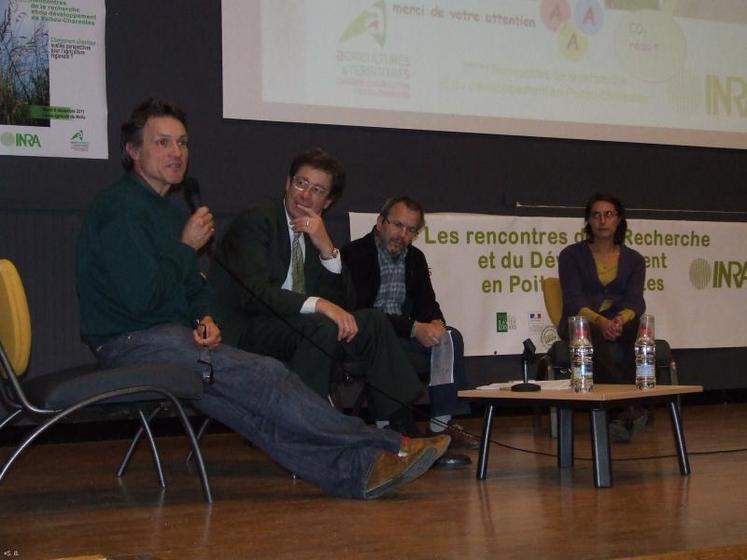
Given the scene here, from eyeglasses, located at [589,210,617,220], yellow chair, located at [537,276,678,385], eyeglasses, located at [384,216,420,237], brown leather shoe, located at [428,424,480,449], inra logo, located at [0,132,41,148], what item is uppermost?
inra logo, located at [0,132,41,148]

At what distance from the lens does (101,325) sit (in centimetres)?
295

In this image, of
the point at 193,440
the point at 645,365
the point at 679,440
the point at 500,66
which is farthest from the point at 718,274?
the point at 193,440

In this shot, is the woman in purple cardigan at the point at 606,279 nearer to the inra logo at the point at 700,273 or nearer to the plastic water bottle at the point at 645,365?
the plastic water bottle at the point at 645,365

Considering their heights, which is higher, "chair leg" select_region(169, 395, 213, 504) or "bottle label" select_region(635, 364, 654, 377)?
"bottle label" select_region(635, 364, 654, 377)

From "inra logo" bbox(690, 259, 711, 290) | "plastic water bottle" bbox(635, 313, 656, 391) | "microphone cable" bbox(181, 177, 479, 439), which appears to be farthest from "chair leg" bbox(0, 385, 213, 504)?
"inra logo" bbox(690, 259, 711, 290)

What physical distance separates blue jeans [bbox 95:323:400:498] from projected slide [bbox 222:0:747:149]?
2.32m

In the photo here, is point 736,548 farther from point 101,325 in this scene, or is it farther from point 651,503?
point 101,325

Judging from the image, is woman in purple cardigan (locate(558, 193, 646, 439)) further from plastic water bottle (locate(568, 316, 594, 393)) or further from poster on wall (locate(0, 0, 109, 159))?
poster on wall (locate(0, 0, 109, 159))

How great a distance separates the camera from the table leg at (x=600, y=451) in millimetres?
3107

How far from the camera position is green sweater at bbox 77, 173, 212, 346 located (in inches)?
113

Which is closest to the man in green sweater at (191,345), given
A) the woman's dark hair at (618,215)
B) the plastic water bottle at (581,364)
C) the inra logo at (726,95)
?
the plastic water bottle at (581,364)

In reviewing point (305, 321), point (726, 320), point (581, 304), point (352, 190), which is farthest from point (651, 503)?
point (726, 320)

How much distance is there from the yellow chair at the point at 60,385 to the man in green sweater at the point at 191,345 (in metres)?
0.11

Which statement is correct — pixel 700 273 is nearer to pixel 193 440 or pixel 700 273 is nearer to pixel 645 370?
pixel 645 370
